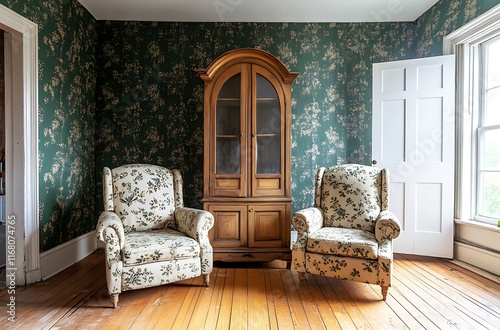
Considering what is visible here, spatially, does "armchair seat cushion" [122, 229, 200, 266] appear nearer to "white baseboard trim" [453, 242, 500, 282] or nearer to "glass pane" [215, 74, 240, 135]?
"glass pane" [215, 74, 240, 135]

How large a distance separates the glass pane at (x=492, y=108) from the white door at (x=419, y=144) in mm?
271

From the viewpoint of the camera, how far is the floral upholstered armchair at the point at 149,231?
225 cm

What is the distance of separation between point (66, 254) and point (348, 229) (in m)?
2.63

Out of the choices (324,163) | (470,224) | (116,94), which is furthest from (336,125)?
(116,94)

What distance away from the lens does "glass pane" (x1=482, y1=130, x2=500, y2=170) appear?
2910 mm

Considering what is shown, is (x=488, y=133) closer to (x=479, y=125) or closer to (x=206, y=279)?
(x=479, y=125)

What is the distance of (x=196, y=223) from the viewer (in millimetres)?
2553

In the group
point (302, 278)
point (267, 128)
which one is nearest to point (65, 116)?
point (267, 128)

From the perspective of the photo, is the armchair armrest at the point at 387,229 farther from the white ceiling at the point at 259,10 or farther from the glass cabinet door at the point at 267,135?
the white ceiling at the point at 259,10

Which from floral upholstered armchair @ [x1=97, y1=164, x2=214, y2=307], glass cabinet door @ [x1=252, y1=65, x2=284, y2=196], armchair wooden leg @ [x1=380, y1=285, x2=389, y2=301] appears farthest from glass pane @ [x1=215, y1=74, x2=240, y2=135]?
armchair wooden leg @ [x1=380, y1=285, x2=389, y2=301]

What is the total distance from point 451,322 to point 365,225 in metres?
0.96

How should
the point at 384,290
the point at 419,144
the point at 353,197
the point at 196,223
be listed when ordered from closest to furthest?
the point at 384,290 → the point at 196,223 → the point at 353,197 → the point at 419,144

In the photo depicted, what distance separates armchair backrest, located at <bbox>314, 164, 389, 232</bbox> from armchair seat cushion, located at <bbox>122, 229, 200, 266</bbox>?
1252 mm

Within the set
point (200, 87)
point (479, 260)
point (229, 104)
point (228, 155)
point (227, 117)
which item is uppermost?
point (200, 87)
